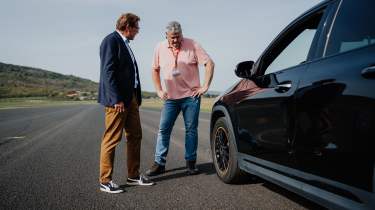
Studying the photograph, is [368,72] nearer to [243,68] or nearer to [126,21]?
[243,68]

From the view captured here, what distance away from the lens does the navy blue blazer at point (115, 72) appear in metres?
4.19

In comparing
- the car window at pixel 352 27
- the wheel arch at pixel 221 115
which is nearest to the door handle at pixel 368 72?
the car window at pixel 352 27

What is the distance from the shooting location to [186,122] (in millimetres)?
5184

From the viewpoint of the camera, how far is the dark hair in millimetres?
4352

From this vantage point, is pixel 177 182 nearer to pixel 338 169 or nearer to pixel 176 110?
pixel 176 110

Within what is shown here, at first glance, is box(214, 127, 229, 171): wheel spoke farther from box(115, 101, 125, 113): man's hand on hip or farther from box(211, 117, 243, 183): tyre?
box(115, 101, 125, 113): man's hand on hip

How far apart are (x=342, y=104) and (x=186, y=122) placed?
10.0ft

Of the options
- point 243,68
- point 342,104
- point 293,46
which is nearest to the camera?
point 342,104

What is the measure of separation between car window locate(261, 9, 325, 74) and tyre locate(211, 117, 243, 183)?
2.97ft

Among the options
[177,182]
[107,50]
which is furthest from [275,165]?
[107,50]

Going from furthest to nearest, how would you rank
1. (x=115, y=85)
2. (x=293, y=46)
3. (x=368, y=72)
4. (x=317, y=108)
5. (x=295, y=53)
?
(x=115, y=85), (x=293, y=46), (x=295, y=53), (x=317, y=108), (x=368, y=72)

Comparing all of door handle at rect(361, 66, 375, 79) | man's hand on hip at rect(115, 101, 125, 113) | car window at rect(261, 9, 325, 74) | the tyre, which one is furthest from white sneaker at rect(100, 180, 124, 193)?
door handle at rect(361, 66, 375, 79)

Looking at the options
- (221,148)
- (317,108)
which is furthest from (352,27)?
(221,148)

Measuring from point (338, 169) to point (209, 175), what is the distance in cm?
285
